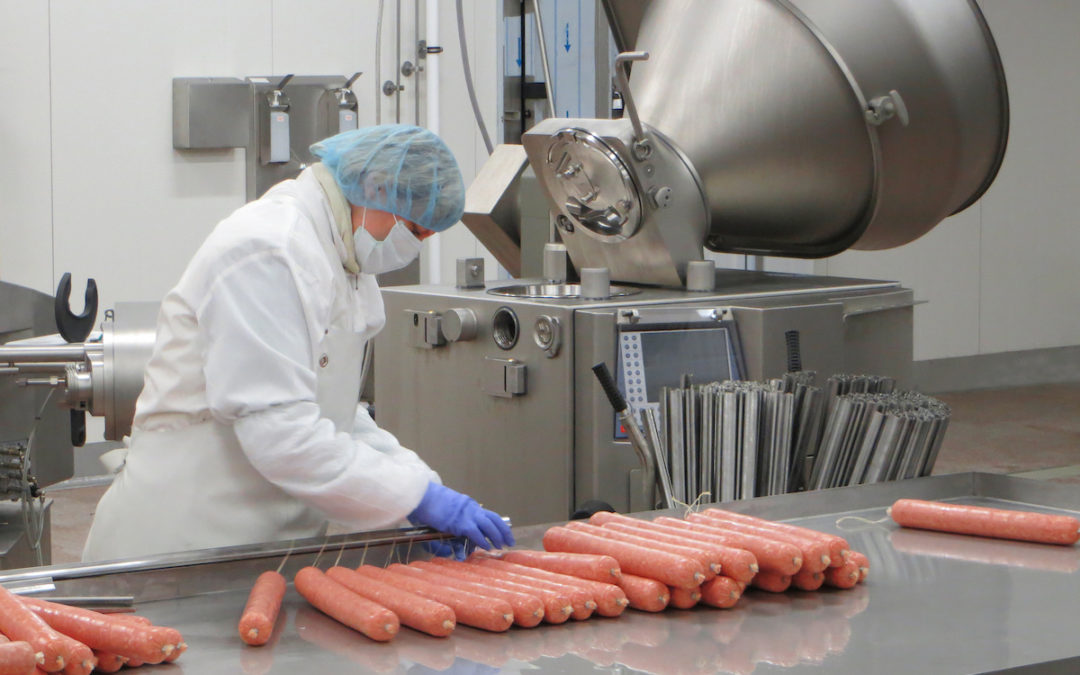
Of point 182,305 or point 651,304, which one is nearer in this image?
point 182,305

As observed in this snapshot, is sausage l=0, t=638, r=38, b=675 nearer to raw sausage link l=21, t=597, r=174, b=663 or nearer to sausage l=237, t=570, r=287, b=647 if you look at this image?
raw sausage link l=21, t=597, r=174, b=663

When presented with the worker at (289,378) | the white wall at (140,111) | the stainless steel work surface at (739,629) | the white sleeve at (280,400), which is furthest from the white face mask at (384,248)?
the white wall at (140,111)

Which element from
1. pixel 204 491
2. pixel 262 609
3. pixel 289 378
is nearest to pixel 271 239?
pixel 289 378

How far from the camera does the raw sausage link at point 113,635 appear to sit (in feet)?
4.09

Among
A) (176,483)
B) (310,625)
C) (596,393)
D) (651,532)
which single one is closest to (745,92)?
(596,393)

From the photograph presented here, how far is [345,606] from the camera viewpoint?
4.62 feet

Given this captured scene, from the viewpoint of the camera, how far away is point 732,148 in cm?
253

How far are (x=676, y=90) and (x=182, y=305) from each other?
1219 millimetres

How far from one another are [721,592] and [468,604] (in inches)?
12.0

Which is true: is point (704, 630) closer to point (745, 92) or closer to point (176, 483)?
point (176, 483)

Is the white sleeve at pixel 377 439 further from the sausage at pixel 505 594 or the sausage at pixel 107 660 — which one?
the sausage at pixel 107 660

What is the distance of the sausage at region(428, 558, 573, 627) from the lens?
1429 mm

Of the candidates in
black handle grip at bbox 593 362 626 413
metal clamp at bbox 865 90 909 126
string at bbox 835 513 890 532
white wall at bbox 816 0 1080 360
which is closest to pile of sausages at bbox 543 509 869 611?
string at bbox 835 513 890 532

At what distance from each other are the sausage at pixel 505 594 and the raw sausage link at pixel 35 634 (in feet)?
1.45
